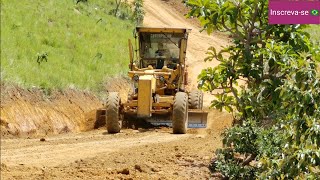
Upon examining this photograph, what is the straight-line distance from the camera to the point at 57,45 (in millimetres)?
22703

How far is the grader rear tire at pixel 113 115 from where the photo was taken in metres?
14.3

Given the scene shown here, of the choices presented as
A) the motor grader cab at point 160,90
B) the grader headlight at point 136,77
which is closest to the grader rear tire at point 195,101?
the motor grader cab at point 160,90

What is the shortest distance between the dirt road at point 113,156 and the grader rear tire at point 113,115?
0.24 metres

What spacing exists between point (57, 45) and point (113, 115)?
30.1ft

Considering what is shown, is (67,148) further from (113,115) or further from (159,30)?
(159,30)

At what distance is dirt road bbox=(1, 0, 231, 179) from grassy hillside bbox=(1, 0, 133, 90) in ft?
12.1

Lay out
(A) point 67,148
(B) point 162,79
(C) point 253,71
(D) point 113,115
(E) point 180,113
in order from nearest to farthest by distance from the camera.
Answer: (C) point 253,71
(A) point 67,148
(E) point 180,113
(D) point 113,115
(B) point 162,79

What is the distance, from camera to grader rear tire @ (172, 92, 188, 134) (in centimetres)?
1407

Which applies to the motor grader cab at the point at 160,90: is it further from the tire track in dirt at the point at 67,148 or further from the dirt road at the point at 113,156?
the tire track in dirt at the point at 67,148

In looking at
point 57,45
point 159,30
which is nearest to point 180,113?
point 159,30

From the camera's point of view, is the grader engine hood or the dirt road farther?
the grader engine hood
